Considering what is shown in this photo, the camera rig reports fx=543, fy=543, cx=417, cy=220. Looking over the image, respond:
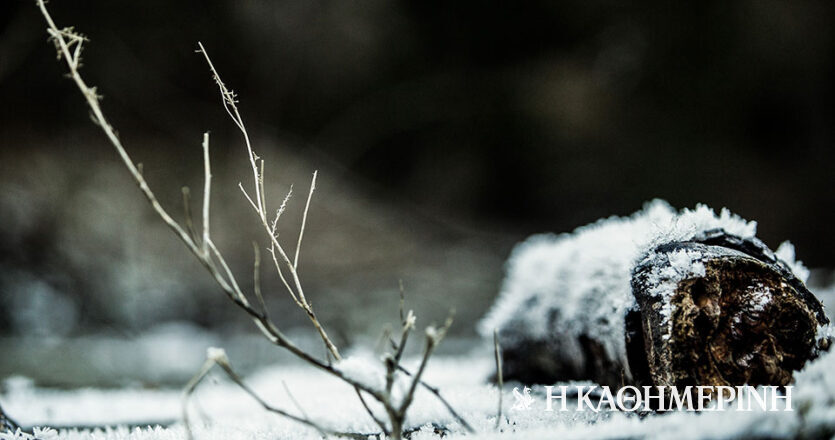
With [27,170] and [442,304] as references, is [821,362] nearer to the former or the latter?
[442,304]

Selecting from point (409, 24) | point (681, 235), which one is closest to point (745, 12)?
point (409, 24)

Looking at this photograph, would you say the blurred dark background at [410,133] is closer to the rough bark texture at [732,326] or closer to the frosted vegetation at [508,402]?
the frosted vegetation at [508,402]

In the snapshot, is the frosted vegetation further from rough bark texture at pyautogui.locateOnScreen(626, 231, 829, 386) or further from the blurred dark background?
the blurred dark background

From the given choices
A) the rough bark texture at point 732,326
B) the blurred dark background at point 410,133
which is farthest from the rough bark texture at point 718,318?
the blurred dark background at point 410,133

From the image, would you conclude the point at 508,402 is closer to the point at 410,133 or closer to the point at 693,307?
the point at 693,307

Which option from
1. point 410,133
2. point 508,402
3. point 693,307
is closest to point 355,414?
point 508,402

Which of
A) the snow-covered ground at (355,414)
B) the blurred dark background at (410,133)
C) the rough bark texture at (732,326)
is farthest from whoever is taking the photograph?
the blurred dark background at (410,133)
